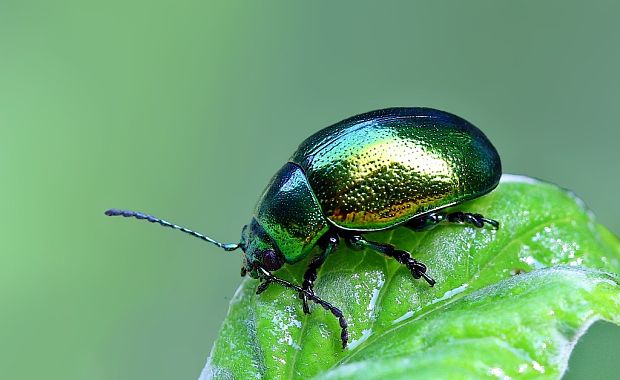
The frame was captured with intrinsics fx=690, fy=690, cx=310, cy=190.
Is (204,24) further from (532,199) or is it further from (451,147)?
(532,199)

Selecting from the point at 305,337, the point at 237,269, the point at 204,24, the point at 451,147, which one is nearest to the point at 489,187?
A: the point at 451,147

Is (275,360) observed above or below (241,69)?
below

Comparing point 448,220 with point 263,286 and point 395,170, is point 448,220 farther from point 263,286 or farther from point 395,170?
point 263,286

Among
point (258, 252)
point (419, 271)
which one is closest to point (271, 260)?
point (258, 252)

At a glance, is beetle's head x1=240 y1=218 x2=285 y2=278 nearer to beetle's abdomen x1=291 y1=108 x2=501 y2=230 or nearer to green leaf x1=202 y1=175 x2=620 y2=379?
green leaf x1=202 y1=175 x2=620 y2=379

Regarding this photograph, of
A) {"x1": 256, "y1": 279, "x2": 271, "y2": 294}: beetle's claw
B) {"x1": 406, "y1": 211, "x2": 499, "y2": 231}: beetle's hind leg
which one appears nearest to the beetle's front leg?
{"x1": 256, "y1": 279, "x2": 271, "y2": 294}: beetle's claw

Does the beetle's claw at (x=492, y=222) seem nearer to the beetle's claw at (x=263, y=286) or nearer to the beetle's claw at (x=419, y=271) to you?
the beetle's claw at (x=419, y=271)
